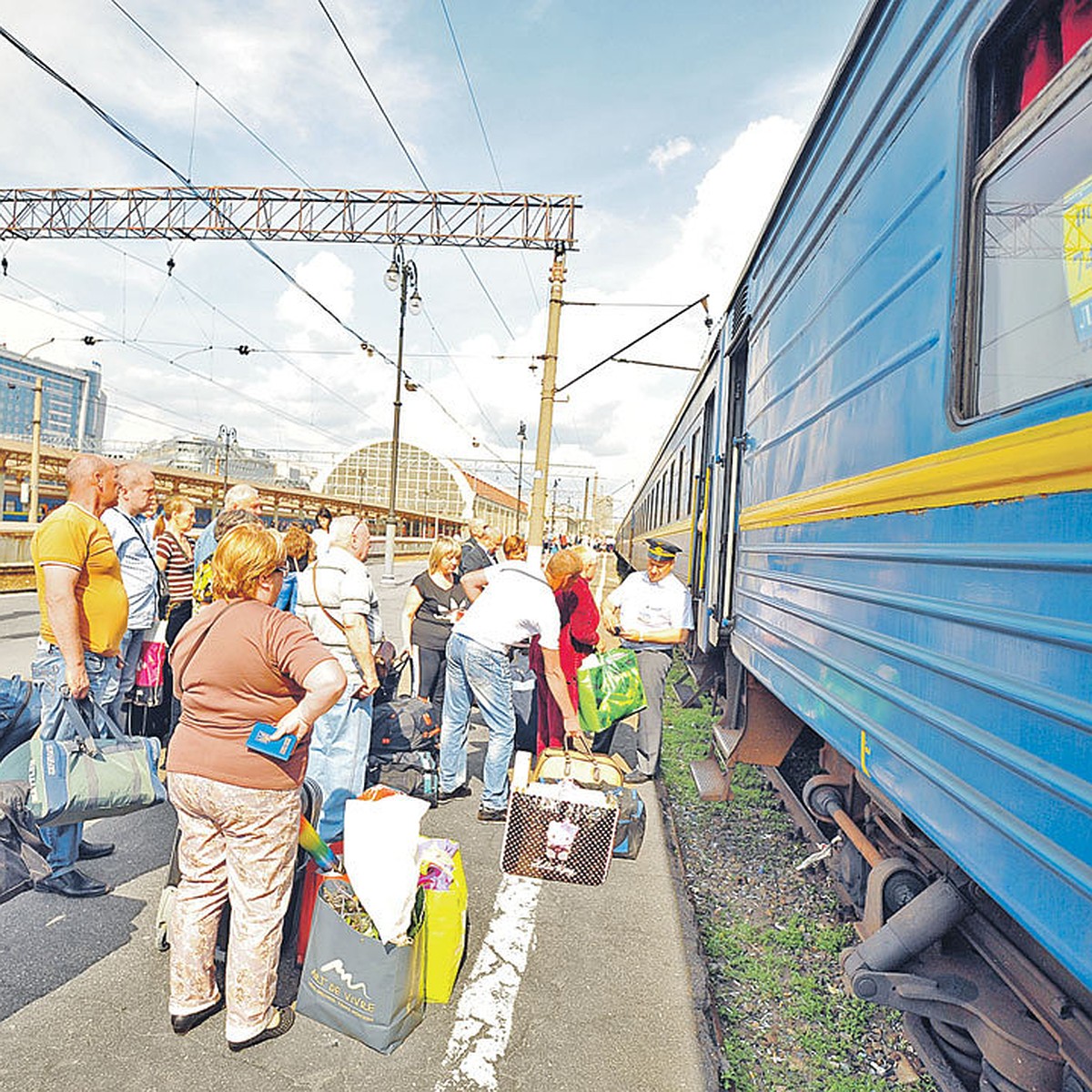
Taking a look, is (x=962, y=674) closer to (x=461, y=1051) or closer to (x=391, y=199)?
(x=461, y=1051)

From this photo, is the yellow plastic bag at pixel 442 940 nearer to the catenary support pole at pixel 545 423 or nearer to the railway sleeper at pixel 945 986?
the railway sleeper at pixel 945 986

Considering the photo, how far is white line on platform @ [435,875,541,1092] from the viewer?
2.96 meters

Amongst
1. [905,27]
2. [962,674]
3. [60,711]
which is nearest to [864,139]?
[905,27]

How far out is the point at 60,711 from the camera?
3488 millimetres

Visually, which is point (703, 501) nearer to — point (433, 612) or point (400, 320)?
point (433, 612)

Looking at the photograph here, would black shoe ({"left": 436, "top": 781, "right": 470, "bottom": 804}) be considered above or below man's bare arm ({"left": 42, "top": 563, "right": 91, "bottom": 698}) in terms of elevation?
below

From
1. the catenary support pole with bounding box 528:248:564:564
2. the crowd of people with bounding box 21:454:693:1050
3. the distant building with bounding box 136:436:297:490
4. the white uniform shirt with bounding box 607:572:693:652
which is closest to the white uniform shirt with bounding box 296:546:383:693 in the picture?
the crowd of people with bounding box 21:454:693:1050

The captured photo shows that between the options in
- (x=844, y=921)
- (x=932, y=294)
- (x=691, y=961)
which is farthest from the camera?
(x=844, y=921)

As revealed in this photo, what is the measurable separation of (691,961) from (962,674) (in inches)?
94.5

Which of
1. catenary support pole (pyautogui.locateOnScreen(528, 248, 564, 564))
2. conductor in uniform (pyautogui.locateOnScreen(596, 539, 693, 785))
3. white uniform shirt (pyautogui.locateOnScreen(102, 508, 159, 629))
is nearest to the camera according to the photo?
white uniform shirt (pyautogui.locateOnScreen(102, 508, 159, 629))

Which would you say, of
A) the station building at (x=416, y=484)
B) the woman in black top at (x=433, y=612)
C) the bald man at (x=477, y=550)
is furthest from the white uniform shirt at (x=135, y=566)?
the station building at (x=416, y=484)

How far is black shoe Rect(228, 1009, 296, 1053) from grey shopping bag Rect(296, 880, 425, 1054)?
7 cm

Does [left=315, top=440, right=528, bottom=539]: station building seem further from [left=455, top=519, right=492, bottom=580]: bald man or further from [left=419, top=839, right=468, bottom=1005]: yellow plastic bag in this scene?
[left=419, top=839, right=468, bottom=1005]: yellow plastic bag

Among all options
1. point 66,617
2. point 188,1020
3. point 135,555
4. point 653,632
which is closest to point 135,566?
point 135,555
